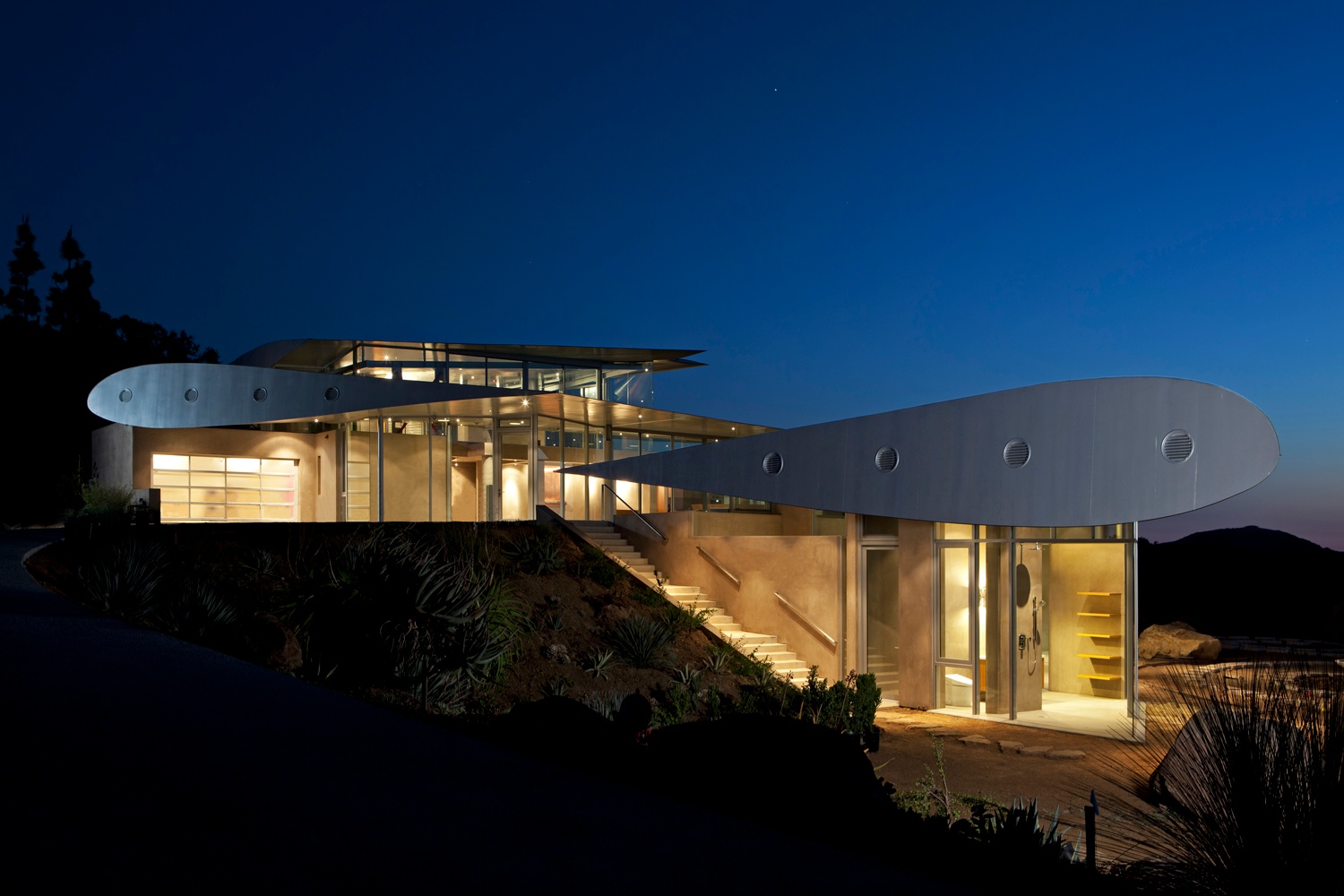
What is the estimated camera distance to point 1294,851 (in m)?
2.65

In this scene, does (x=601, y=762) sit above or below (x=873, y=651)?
above

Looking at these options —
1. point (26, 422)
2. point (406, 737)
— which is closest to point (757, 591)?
point (406, 737)

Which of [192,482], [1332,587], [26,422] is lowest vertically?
[1332,587]

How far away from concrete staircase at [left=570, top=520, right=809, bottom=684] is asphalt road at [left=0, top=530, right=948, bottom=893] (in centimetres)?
1181

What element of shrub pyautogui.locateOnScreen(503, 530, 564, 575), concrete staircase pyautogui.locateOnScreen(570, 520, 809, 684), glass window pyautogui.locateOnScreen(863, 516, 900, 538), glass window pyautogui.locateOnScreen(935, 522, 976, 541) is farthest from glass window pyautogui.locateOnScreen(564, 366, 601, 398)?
glass window pyautogui.locateOnScreen(935, 522, 976, 541)

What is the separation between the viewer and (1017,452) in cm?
1342

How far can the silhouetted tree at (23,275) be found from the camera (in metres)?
50.4

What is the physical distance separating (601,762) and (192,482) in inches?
851

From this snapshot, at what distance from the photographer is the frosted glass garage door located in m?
23.6

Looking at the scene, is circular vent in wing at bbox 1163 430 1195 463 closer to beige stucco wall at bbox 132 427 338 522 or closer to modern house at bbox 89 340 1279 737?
modern house at bbox 89 340 1279 737

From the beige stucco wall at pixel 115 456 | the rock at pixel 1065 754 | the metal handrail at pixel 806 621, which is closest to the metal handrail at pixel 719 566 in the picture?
the metal handrail at pixel 806 621

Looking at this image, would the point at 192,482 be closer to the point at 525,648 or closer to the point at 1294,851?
the point at 525,648

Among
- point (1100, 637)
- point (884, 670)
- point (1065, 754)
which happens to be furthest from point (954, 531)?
point (1065, 754)

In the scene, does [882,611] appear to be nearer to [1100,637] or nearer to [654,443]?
[1100,637]
